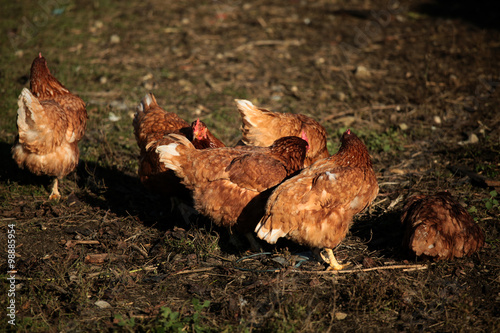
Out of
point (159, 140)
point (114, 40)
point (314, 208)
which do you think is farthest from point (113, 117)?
point (314, 208)

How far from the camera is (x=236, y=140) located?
6.12 m

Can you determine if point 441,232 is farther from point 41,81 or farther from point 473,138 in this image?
point 41,81

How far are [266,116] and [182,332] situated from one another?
2.68 metres

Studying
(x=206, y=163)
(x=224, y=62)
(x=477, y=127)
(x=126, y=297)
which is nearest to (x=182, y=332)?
(x=126, y=297)

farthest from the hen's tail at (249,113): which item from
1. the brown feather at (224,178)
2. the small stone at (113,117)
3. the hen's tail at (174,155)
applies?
the small stone at (113,117)

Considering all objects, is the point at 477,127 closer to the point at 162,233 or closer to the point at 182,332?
the point at 162,233

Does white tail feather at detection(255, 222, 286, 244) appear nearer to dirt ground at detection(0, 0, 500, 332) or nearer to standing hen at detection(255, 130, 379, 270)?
standing hen at detection(255, 130, 379, 270)

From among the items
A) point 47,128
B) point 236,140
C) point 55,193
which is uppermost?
point 47,128

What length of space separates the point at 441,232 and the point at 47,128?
3951 millimetres

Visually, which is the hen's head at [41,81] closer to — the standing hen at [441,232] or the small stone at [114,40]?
the small stone at [114,40]

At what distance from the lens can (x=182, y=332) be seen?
2967 millimetres

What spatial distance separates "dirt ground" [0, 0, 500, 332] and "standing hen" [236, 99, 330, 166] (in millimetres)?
919

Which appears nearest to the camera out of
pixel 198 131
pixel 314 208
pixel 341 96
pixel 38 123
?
pixel 314 208

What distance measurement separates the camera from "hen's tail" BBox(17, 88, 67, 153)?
4246 millimetres
